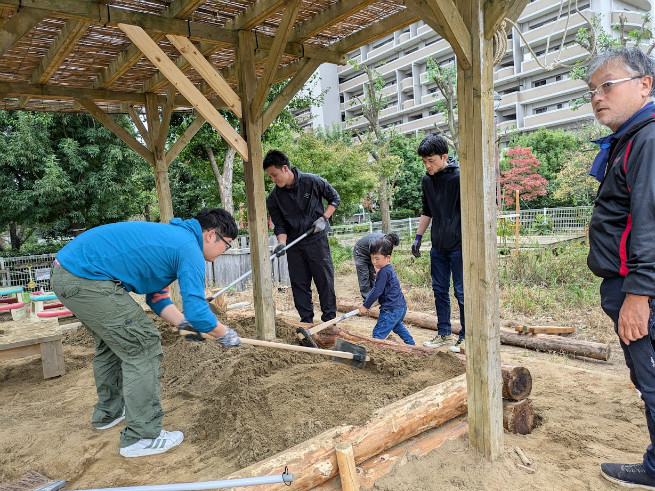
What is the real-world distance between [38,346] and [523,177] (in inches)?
771

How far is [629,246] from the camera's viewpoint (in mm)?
1948

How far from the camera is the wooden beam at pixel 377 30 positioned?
4180mm

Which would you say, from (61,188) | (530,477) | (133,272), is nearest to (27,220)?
(61,188)

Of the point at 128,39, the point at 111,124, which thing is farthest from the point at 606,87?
the point at 111,124

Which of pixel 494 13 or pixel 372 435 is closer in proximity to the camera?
pixel 494 13

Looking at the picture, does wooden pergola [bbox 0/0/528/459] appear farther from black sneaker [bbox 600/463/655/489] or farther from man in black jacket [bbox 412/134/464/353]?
man in black jacket [bbox 412/134/464/353]

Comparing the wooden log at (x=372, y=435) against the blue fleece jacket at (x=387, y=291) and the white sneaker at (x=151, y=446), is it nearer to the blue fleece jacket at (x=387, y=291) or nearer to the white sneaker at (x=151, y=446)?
the white sneaker at (x=151, y=446)

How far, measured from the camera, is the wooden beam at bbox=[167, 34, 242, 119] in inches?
144

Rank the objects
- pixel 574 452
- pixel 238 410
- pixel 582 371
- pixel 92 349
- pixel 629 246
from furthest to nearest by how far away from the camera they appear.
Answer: pixel 92 349, pixel 582 371, pixel 238 410, pixel 574 452, pixel 629 246

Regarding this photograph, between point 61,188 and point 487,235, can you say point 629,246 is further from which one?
point 61,188

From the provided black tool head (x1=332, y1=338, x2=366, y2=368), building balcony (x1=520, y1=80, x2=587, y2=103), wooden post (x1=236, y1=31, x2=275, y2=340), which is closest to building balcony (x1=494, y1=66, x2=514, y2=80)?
building balcony (x1=520, y1=80, x2=587, y2=103)

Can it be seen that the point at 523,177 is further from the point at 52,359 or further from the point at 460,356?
the point at 52,359

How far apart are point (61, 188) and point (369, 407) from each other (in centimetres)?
1347

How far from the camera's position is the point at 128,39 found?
4.58 metres
